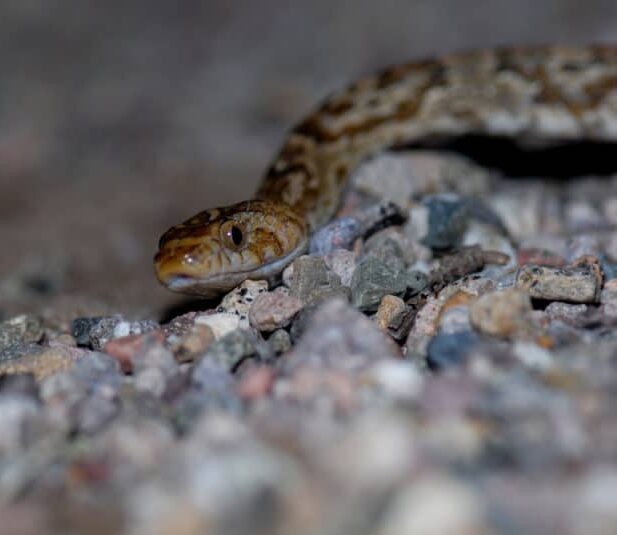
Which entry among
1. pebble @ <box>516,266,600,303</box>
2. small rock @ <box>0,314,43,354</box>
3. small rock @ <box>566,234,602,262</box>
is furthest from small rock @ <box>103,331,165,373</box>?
→ small rock @ <box>566,234,602,262</box>

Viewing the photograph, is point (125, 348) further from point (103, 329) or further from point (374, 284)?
point (374, 284)

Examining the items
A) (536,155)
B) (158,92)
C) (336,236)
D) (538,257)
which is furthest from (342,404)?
(158,92)

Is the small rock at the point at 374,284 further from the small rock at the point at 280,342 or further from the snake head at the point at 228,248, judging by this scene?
the snake head at the point at 228,248

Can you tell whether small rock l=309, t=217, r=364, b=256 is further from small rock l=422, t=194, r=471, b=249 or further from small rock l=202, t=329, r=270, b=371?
small rock l=202, t=329, r=270, b=371

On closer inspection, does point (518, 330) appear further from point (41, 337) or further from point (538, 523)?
point (41, 337)

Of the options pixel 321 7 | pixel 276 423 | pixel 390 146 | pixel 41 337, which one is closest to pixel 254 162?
pixel 390 146
